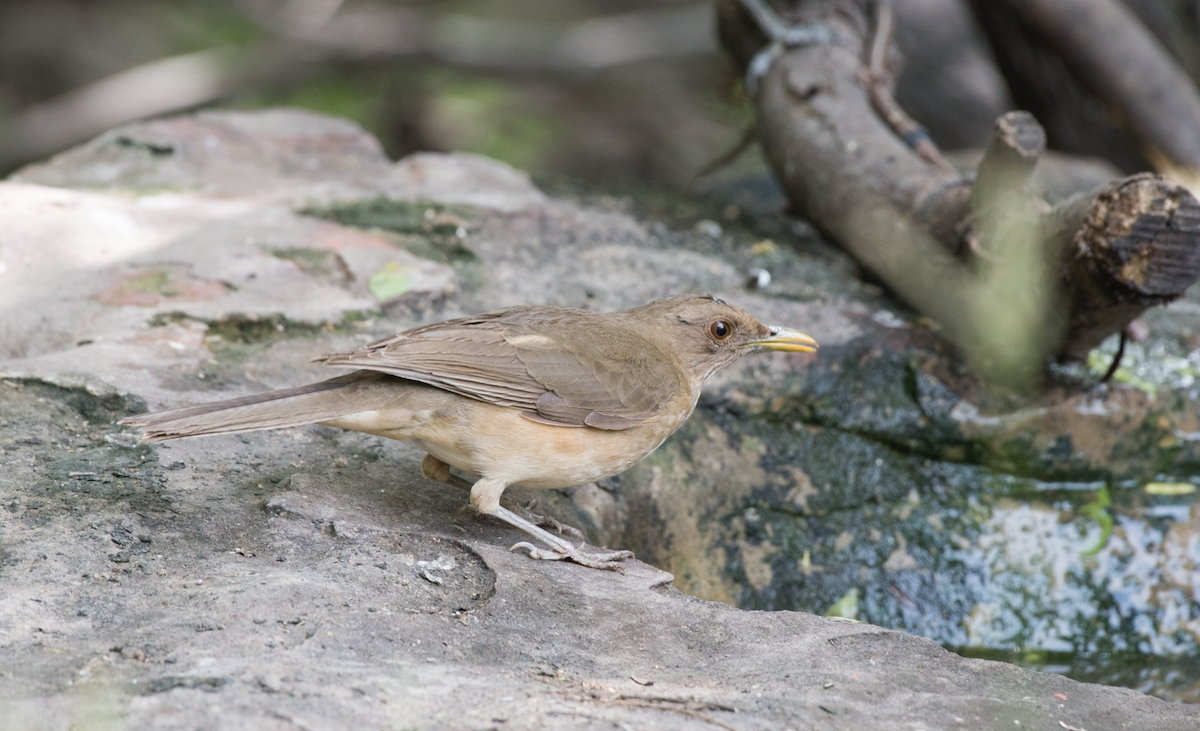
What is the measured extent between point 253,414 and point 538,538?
1.10m

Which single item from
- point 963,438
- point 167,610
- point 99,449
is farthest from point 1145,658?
point 99,449

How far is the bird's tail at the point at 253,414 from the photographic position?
3.30 m

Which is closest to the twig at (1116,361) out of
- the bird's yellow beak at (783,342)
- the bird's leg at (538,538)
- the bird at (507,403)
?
the bird's yellow beak at (783,342)

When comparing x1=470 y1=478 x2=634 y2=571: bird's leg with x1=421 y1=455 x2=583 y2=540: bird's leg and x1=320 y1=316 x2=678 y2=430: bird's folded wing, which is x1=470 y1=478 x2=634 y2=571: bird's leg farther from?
x1=320 y1=316 x2=678 y2=430: bird's folded wing

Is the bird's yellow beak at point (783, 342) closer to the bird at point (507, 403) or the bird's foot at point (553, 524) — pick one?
the bird at point (507, 403)

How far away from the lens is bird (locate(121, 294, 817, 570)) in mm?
3621

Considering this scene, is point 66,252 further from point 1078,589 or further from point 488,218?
point 1078,589

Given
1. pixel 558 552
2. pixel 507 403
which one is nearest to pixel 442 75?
pixel 507 403

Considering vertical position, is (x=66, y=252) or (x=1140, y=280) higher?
(x=1140, y=280)

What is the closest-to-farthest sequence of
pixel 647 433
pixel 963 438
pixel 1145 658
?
pixel 647 433, pixel 1145 658, pixel 963 438

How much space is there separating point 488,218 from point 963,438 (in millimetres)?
2820

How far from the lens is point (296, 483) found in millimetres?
3660

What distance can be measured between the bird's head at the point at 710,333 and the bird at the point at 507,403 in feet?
0.63

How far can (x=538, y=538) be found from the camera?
383 centimetres
